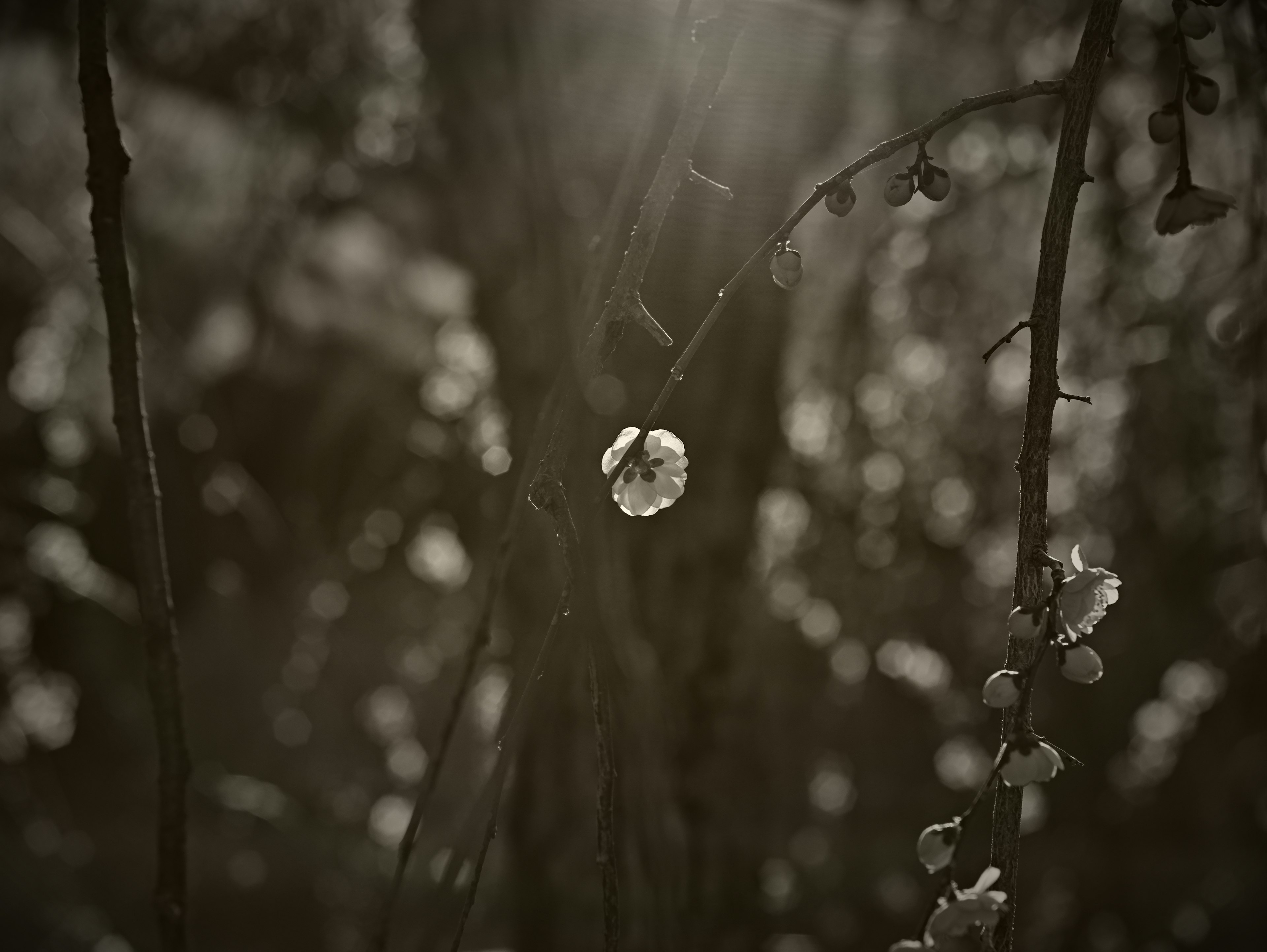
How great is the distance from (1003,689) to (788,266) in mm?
273

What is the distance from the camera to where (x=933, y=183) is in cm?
59

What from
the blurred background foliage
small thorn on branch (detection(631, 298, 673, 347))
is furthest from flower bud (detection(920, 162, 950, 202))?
the blurred background foliage

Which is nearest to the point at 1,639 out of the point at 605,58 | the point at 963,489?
the point at 605,58

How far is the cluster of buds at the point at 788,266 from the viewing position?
56 centimetres

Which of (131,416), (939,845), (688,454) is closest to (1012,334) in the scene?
(939,845)

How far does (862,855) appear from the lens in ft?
13.3

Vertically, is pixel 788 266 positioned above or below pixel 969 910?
above

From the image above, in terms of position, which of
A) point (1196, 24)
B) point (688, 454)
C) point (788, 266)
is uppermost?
point (688, 454)

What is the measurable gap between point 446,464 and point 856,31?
239cm

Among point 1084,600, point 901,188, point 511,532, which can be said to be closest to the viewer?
point 511,532

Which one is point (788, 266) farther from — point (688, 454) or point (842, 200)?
point (688, 454)

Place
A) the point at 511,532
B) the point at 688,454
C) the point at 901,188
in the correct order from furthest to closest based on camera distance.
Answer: the point at 688,454, the point at 901,188, the point at 511,532

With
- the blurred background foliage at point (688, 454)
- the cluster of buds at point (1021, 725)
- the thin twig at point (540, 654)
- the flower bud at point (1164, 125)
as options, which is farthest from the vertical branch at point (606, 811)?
the blurred background foliage at point (688, 454)

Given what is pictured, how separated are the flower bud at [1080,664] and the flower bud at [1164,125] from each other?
321 millimetres
